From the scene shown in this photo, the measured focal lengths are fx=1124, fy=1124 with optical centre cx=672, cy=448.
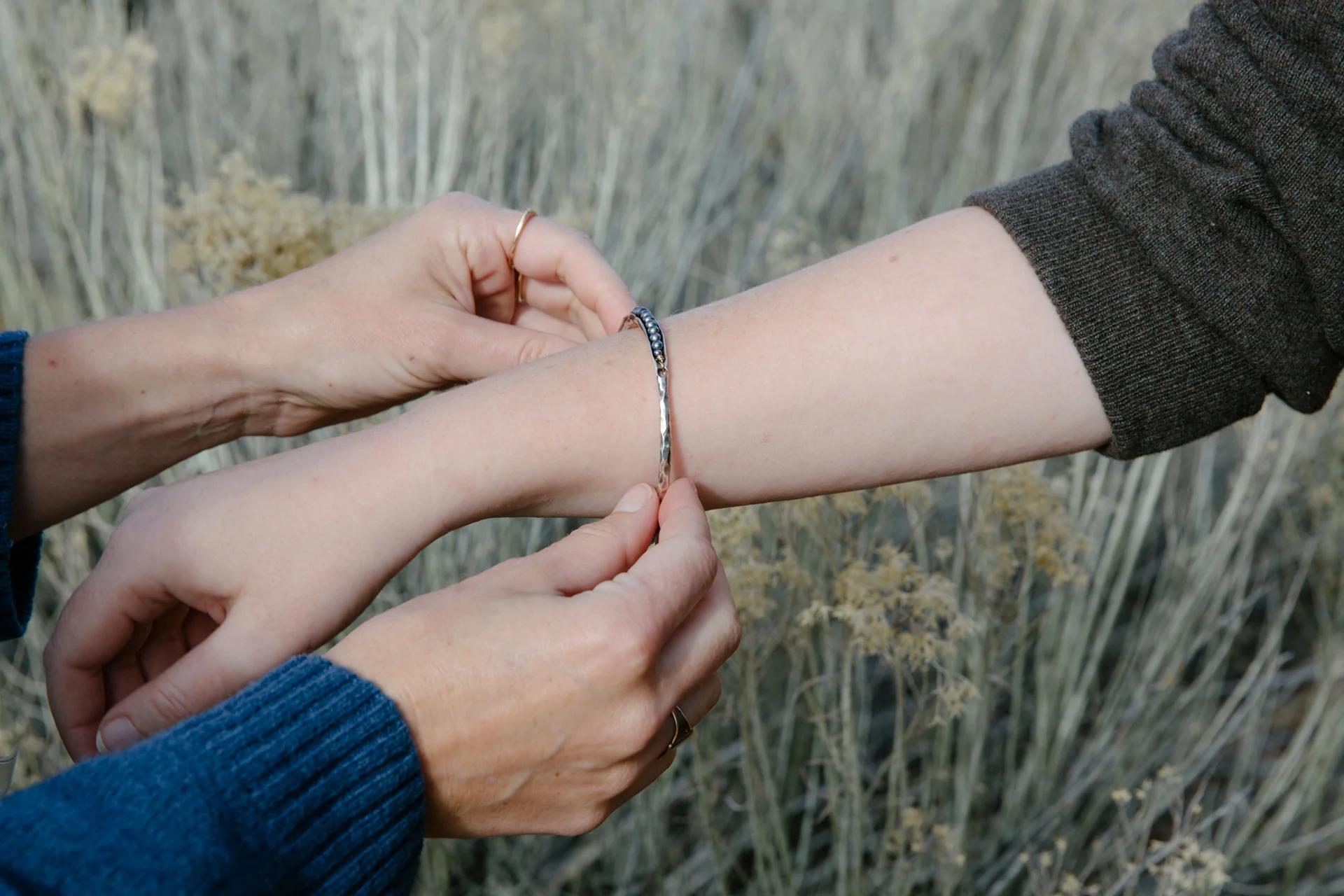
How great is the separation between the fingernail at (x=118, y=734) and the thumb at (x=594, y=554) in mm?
340

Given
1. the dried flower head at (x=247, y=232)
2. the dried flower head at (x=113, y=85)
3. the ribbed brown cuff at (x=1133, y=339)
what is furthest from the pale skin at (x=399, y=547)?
the dried flower head at (x=113, y=85)

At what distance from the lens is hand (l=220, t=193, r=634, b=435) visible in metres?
1.14

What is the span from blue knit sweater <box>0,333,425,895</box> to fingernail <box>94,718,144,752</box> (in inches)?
9.1

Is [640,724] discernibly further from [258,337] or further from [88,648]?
[258,337]

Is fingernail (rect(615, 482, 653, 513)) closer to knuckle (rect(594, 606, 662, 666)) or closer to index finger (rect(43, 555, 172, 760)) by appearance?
knuckle (rect(594, 606, 662, 666))

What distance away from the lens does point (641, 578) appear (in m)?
0.79

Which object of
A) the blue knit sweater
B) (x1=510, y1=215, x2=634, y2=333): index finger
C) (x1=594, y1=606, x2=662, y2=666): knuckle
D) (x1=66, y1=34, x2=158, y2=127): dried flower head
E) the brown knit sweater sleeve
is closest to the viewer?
the blue knit sweater

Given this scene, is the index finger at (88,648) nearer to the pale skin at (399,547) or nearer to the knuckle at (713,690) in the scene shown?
the pale skin at (399,547)

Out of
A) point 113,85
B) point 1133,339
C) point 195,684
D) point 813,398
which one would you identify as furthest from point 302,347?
point 1133,339

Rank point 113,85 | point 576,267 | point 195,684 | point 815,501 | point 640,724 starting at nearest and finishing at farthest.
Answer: point 640,724 → point 195,684 → point 576,267 → point 815,501 → point 113,85

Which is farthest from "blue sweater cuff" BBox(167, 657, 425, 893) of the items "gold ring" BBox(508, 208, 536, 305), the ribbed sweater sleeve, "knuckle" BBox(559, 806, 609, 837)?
"gold ring" BBox(508, 208, 536, 305)

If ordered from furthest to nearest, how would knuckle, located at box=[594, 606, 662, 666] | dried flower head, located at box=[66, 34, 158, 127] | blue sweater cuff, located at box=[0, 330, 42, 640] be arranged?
dried flower head, located at box=[66, 34, 158, 127] < blue sweater cuff, located at box=[0, 330, 42, 640] < knuckle, located at box=[594, 606, 662, 666]

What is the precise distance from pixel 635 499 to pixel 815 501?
0.41 metres

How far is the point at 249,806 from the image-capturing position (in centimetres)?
66
